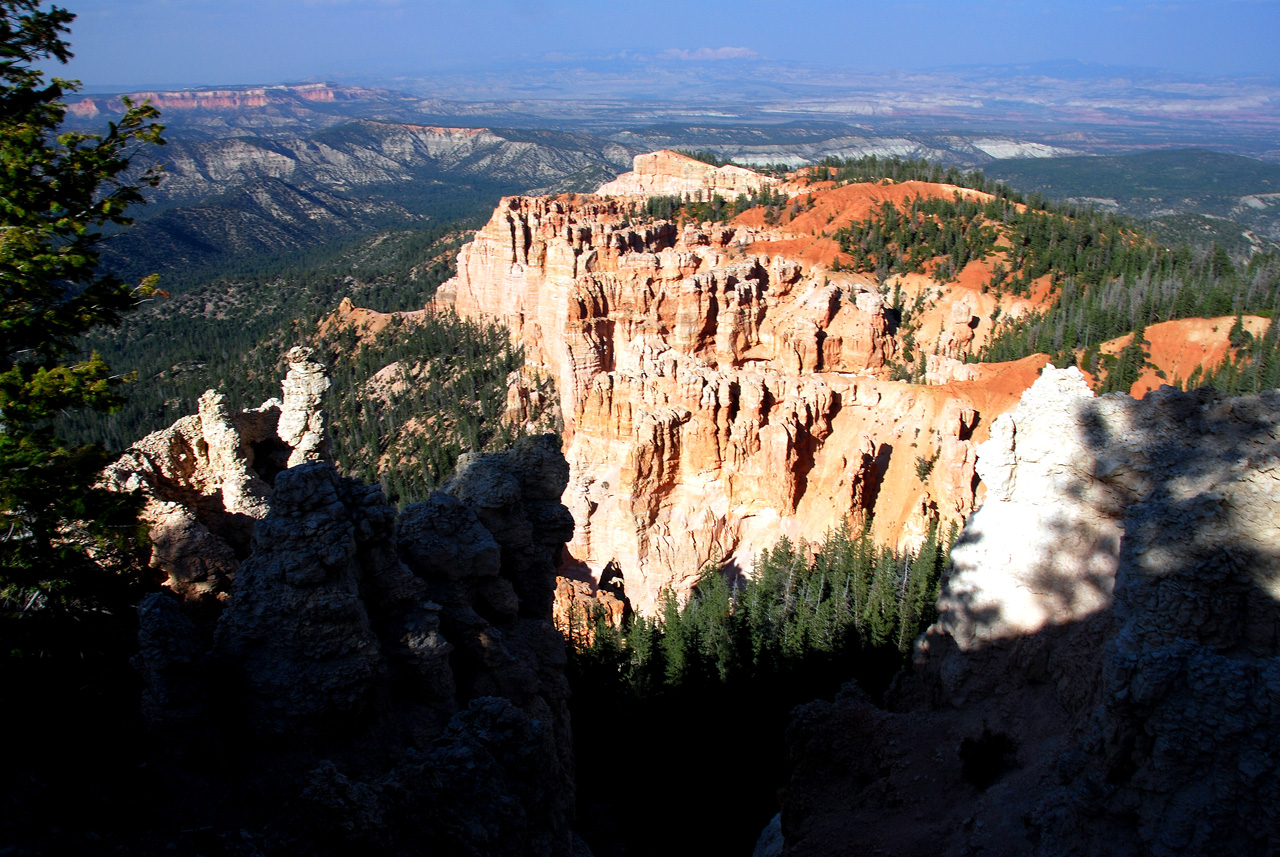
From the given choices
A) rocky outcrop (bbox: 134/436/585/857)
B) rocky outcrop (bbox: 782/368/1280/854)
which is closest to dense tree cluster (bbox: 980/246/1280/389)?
rocky outcrop (bbox: 782/368/1280/854)

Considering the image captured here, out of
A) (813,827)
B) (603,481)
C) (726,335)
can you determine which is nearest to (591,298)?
(726,335)

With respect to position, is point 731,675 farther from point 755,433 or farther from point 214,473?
point 214,473

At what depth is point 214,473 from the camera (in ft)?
41.1

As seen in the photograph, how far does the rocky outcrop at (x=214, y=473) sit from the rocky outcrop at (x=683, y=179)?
75143 mm

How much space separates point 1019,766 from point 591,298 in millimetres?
37979

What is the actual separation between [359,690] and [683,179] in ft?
300

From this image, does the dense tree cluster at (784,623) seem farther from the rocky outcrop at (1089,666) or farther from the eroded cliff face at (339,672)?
the eroded cliff face at (339,672)

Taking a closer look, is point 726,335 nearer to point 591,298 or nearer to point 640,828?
point 591,298

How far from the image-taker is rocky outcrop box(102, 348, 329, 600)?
1021 cm

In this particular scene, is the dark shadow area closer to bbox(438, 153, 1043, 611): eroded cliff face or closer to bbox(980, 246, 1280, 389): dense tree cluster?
bbox(438, 153, 1043, 611): eroded cliff face

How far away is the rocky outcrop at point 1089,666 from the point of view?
7.35 m

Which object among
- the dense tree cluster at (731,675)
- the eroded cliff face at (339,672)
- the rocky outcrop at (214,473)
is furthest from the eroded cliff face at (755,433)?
the eroded cliff face at (339,672)

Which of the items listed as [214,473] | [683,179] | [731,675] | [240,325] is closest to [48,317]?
[214,473]

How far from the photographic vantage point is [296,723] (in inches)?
314
